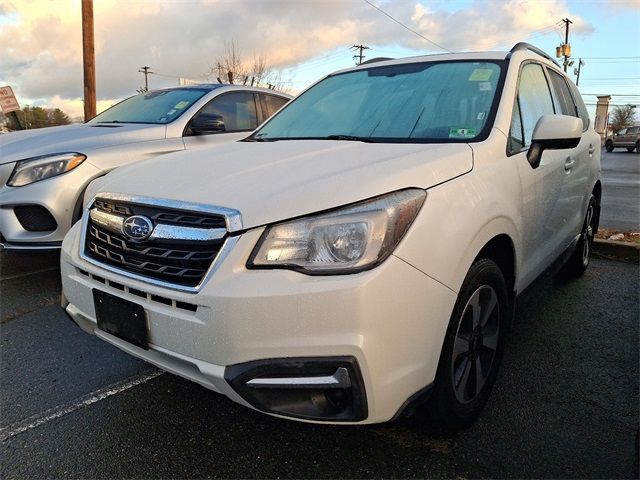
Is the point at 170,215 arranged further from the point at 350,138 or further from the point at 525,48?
the point at 525,48

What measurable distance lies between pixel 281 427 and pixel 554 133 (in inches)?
75.8

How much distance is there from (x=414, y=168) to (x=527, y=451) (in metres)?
1.27

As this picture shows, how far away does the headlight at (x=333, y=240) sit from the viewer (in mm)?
1662

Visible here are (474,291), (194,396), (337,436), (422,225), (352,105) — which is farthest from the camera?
(352,105)

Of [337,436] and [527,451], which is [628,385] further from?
[337,436]

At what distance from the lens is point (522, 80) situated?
9.45 feet

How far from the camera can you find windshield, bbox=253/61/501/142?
256 cm

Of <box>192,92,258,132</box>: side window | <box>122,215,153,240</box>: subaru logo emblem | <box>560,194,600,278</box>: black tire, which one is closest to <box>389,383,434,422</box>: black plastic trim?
<box>122,215,153,240</box>: subaru logo emblem

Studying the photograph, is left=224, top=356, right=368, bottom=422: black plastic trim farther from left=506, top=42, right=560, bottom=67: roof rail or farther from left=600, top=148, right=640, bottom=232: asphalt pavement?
left=600, top=148, right=640, bottom=232: asphalt pavement

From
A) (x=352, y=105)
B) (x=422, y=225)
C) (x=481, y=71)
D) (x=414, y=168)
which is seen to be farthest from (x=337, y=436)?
(x=481, y=71)

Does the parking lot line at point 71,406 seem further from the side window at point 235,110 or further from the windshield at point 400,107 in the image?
the side window at point 235,110

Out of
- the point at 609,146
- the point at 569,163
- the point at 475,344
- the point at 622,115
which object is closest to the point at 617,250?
the point at 569,163

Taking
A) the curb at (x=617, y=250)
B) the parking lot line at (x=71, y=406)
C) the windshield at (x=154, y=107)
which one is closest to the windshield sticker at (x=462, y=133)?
the parking lot line at (x=71, y=406)

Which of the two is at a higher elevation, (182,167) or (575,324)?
(182,167)
